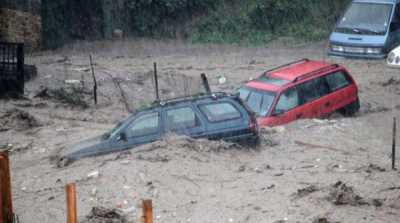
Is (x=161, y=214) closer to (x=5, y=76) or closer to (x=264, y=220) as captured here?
(x=264, y=220)

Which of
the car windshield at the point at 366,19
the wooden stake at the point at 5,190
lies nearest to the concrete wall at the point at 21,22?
the car windshield at the point at 366,19

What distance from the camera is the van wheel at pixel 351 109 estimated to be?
2153 cm

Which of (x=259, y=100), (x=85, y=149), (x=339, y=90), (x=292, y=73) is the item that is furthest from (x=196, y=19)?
(x=85, y=149)

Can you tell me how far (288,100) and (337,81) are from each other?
1747 millimetres

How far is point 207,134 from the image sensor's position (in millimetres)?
16891

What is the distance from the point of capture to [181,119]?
671 inches

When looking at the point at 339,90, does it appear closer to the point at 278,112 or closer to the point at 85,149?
the point at 278,112

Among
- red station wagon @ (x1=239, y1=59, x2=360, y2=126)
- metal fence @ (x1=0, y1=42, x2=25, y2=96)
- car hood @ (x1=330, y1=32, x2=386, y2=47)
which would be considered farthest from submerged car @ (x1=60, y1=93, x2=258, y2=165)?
car hood @ (x1=330, y1=32, x2=386, y2=47)

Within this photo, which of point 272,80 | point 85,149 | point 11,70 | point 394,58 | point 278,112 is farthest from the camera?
point 394,58

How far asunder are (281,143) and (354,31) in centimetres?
987

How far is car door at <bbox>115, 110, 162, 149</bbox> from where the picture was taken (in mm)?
16688

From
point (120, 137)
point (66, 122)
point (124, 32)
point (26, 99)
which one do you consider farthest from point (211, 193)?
point (124, 32)

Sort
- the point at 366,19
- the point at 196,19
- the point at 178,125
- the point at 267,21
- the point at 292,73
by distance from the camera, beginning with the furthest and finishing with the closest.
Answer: the point at 196,19
the point at 267,21
the point at 366,19
the point at 292,73
the point at 178,125

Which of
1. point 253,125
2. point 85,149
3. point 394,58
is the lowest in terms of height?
A: point 85,149
